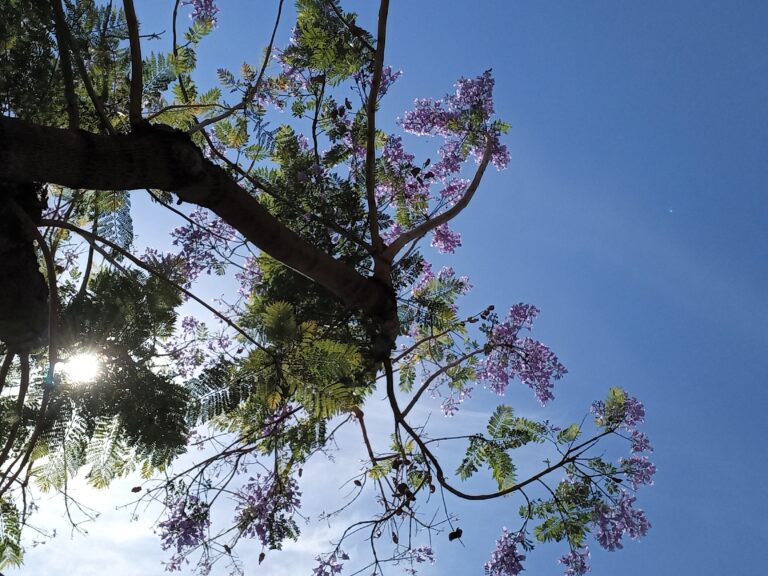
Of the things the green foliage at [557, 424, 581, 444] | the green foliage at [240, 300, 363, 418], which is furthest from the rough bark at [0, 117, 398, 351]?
the green foliage at [557, 424, 581, 444]

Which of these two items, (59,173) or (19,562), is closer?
(59,173)

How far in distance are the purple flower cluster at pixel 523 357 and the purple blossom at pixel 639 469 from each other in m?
0.74

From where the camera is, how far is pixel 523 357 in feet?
14.8

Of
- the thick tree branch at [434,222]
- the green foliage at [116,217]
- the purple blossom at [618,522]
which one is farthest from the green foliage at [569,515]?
the green foliage at [116,217]

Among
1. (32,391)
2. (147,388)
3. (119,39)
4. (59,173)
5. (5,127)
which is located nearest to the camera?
(5,127)

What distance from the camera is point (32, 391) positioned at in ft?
8.22

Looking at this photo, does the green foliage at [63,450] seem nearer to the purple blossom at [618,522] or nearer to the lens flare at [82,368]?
the lens flare at [82,368]

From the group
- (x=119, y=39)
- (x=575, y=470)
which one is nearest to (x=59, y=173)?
(x=119, y=39)

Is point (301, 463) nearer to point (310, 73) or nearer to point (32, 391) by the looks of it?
point (32, 391)

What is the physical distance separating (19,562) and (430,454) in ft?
6.73

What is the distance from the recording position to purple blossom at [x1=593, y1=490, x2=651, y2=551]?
3863 millimetres

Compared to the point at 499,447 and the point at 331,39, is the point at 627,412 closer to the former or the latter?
the point at 499,447

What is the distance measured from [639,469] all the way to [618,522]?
387 millimetres

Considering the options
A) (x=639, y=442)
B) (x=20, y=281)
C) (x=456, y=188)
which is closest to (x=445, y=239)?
(x=456, y=188)
